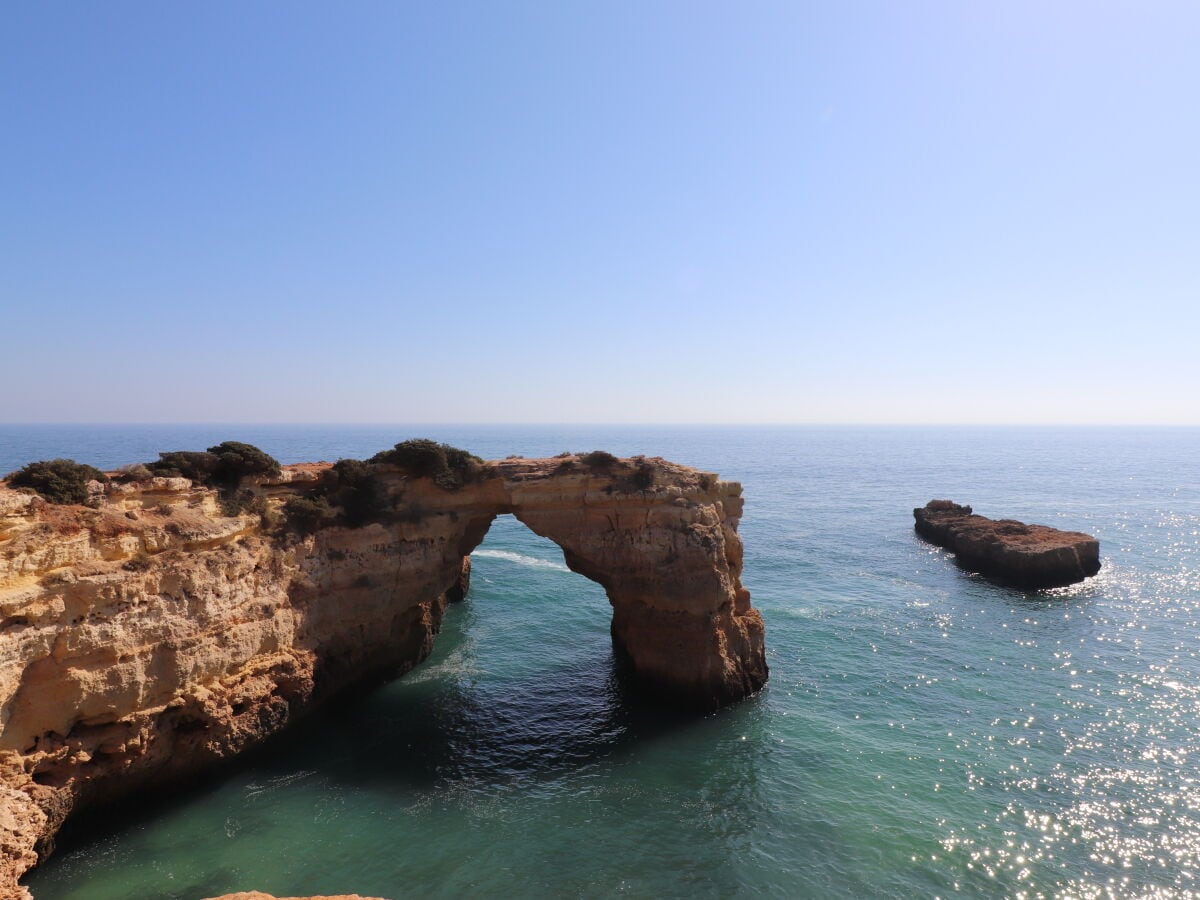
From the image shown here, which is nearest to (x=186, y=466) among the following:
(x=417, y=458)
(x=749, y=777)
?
(x=417, y=458)

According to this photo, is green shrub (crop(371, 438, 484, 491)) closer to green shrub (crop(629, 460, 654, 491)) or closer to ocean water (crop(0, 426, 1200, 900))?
green shrub (crop(629, 460, 654, 491))

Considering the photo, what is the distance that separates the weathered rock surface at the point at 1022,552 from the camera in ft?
139

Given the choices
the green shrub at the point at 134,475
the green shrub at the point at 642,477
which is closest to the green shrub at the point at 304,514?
the green shrub at the point at 134,475

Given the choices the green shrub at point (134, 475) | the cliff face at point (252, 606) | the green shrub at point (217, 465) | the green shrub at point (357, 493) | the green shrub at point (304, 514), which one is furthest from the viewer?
the green shrub at point (357, 493)

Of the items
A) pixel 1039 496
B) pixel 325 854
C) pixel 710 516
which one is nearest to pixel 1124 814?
pixel 710 516

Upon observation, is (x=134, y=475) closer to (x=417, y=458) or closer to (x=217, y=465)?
(x=217, y=465)

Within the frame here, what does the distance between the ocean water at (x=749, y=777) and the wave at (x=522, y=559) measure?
33.7ft

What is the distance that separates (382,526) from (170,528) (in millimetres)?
7568

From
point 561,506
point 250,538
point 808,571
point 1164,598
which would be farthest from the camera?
point 808,571

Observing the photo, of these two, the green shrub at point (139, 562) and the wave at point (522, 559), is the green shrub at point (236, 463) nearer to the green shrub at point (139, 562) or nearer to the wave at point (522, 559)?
the green shrub at point (139, 562)

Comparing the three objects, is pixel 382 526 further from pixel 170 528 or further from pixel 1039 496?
pixel 1039 496

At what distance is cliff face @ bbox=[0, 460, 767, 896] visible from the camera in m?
16.3

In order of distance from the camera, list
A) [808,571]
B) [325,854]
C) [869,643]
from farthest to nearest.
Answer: [808,571] < [869,643] < [325,854]

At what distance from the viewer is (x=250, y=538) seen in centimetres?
2220
